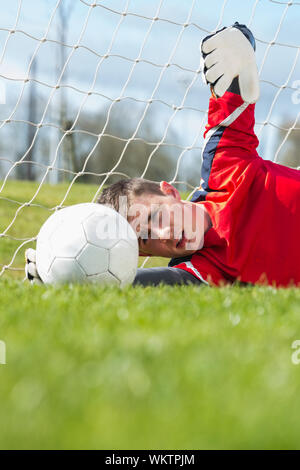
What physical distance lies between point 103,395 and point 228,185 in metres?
2.14

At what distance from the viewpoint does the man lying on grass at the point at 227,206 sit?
118 inches

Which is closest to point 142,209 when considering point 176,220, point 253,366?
point 176,220

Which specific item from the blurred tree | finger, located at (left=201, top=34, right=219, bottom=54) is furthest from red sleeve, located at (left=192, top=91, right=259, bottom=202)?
the blurred tree

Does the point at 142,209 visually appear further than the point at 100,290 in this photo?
Yes

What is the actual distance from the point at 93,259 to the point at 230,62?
4.44ft

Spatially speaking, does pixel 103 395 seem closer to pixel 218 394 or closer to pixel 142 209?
pixel 218 394

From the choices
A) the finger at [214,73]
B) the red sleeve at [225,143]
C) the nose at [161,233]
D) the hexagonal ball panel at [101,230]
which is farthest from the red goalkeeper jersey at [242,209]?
the hexagonal ball panel at [101,230]

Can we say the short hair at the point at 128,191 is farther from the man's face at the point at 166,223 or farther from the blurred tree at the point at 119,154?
the blurred tree at the point at 119,154

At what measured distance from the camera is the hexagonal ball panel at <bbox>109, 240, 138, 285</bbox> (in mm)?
2551

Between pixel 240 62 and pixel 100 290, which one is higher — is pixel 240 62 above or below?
above

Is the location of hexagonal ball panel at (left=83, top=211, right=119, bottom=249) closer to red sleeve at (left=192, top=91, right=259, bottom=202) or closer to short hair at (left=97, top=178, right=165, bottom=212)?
short hair at (left=97, top=178, right=165, bottom=212)

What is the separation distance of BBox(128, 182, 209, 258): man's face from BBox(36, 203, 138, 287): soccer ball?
0.31 metres
